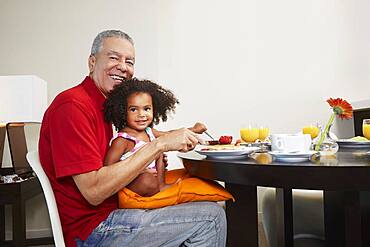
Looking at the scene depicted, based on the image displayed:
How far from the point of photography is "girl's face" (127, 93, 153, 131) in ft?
4.82

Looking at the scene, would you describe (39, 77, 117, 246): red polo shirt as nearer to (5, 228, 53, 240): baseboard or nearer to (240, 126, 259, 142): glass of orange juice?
(240, 126, 259, 142): glass of orange juice

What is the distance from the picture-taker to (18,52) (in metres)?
3.07

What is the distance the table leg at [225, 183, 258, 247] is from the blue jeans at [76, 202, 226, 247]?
0.08 metres

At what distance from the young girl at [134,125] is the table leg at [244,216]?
0.94 ft

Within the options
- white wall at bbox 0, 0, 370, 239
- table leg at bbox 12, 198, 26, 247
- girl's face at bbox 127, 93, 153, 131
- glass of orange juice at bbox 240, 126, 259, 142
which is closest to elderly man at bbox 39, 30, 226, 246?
girl's face at bbox 127, 93, 153, 131

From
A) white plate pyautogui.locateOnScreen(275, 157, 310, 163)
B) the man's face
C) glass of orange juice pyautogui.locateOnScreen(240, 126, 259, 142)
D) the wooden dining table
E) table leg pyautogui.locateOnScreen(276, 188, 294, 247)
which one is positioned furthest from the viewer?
glass of orange juice pyautogui.locateOnScreen(240, 126, 259, 142)

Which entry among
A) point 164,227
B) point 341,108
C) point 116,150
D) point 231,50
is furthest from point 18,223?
point 231,50

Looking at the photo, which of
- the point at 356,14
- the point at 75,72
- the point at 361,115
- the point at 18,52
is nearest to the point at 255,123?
the point at 361,115

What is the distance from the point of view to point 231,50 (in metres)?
3.28

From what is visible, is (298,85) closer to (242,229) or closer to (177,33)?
(177,33)

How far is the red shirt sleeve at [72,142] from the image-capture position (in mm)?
1229

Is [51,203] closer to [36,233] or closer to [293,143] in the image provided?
[293,143]

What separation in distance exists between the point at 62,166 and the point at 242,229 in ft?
2.18

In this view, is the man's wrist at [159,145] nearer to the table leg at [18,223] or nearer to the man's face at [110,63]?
the man's face at [110,63]
